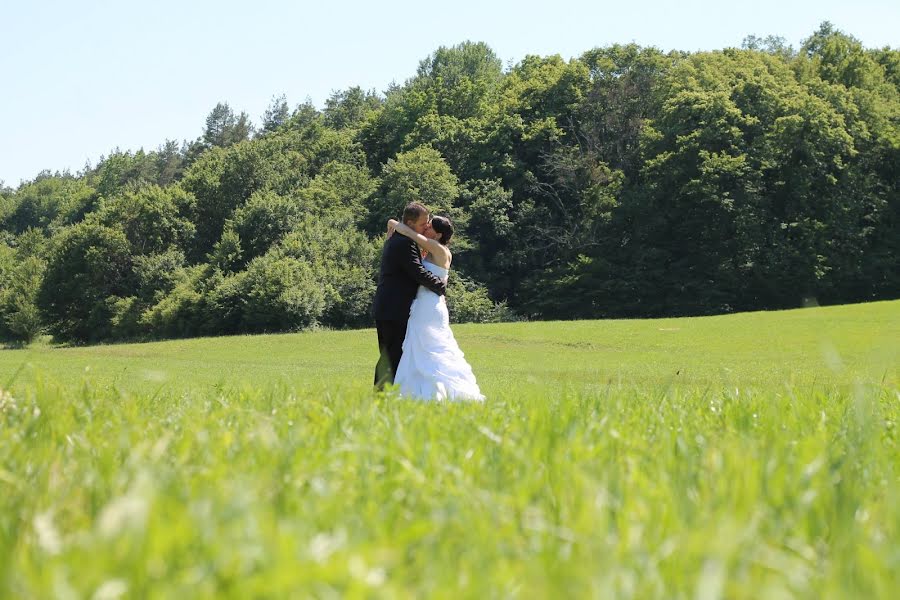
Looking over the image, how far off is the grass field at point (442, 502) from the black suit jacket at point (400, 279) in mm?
6368

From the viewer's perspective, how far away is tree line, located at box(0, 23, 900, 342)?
62.0 m

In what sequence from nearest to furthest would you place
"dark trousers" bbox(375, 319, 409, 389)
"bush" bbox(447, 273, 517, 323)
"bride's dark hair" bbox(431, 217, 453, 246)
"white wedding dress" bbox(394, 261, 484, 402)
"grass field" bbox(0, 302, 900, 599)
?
1. "grass field" bbox(0, 302, 900, 599)
2. "white wedding dress" bbox(394, 261, 484, 402)
3. "dark trousers" bbox(375, 319, 409, 389)
4. "bride's dark hair" bbox(431, 217, 453, 246)
5. "bush" bbox(447, 273, 517, 323)

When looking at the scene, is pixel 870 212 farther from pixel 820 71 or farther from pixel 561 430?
pixel 561 430

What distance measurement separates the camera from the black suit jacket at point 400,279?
1113 cm

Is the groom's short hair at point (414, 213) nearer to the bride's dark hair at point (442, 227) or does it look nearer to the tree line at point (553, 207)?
the bride's dark hair at point (442, 227)

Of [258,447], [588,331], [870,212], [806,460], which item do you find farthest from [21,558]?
[870,212]

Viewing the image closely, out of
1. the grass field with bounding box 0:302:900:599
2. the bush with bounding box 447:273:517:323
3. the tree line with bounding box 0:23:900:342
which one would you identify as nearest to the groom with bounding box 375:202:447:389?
the grass field with bounding box 0:302:900:599

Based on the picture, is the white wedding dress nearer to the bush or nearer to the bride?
the bride

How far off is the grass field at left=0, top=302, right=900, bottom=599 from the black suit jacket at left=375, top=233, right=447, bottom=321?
20.9 feet

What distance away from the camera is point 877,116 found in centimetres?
6381

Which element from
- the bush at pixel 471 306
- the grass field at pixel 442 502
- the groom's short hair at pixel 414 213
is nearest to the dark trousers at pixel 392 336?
the groom's short hair at pixel 414 213

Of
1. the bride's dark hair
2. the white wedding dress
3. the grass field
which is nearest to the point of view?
the grass field

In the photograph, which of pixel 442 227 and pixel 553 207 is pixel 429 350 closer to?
pixel 442 227

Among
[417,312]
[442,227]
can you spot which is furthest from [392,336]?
[442,227]
